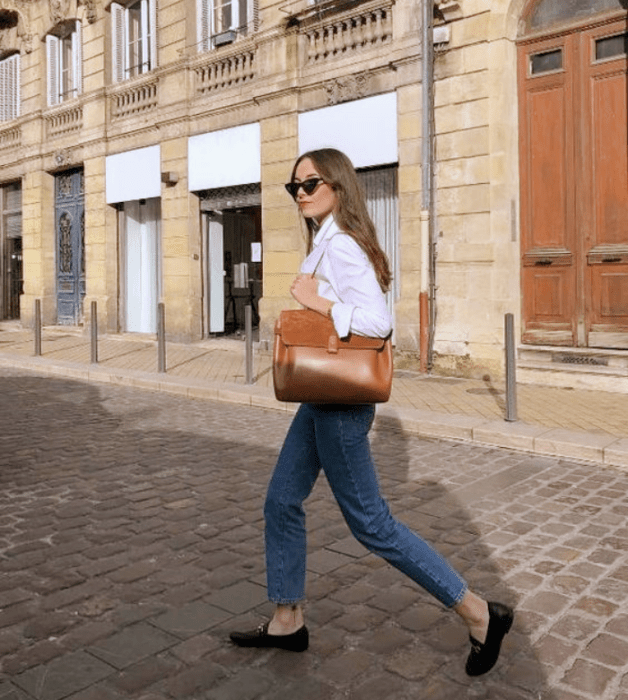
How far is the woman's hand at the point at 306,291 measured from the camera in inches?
102

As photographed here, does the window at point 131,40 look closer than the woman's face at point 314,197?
No

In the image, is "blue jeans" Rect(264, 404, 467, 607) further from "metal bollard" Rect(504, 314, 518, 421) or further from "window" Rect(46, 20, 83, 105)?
"window" Rect(46, 20, 83, 105)

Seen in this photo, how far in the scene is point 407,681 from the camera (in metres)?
2.67

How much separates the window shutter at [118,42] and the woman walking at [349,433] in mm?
15284

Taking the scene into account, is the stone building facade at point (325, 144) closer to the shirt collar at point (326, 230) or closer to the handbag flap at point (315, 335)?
the shirt collar at point (326, 230)

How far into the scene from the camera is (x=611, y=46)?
30.9 ft

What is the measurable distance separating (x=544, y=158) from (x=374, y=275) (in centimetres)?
818

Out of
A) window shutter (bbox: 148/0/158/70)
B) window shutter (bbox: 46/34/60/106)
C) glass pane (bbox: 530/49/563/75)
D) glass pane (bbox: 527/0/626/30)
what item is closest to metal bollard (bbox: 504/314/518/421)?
glass pane (bbox: 530/49/563/75)

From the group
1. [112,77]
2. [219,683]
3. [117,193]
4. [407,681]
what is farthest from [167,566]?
[112,77]

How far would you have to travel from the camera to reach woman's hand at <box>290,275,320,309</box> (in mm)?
2596

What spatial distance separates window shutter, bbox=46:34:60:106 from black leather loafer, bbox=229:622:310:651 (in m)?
18.1

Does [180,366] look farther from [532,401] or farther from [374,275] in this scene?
[374,275]

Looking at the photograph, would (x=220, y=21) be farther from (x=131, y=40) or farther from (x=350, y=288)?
(x=350, y=288)

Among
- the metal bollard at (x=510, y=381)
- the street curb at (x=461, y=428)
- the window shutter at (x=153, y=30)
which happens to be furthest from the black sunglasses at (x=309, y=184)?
the window shutter at (x=153, y=30)
